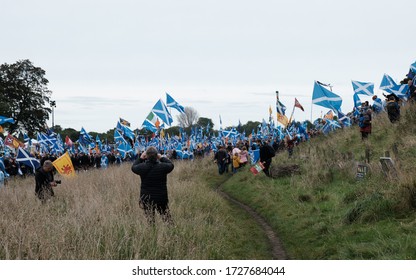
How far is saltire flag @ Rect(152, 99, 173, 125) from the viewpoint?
1892 centimetres

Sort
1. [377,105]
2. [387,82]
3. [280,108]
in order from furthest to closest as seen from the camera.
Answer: [280,108] < [377,105] < [387,82]

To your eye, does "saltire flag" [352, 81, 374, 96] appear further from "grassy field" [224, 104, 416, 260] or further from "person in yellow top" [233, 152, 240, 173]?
"person in yellow top" [233, 152, 240, 173]

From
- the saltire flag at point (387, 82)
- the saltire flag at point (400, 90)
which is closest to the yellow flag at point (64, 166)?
the saltire flag at point (387, 82)

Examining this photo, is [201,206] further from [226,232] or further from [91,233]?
[91,233]

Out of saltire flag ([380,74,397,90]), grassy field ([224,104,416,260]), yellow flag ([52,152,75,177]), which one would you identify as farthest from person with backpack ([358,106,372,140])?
yellow flag ([52,152,75,177])

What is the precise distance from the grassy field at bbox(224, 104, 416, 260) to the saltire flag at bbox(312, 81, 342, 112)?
75.0 inches

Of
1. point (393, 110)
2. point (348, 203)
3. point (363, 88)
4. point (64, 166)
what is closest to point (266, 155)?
point (393, 110)

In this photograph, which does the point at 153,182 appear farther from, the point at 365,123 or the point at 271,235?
the point at 365,123

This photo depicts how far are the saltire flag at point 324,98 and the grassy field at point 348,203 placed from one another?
1.91m

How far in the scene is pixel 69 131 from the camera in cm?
6856

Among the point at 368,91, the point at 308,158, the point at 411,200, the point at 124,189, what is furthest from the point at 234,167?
the point at 411,200

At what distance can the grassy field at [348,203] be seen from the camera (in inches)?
267

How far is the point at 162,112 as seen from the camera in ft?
62.3

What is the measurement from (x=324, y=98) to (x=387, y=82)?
3.37m
